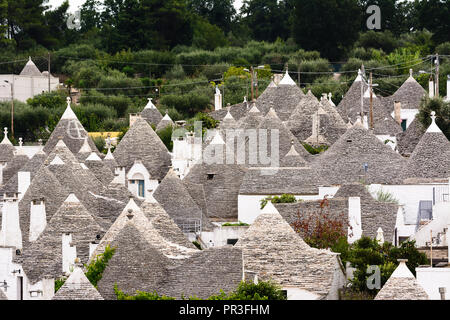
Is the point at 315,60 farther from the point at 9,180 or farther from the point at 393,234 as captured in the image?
the point at 393,234

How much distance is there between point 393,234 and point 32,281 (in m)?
11.9

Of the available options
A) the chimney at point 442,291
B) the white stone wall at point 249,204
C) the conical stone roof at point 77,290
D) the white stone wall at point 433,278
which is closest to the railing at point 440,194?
the white stone wall at point 249,204

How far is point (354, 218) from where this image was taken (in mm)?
46312

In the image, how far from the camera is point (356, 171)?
5647 cm

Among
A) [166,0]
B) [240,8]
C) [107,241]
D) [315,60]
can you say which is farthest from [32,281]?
[240,8]

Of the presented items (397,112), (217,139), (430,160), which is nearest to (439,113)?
(397,112)

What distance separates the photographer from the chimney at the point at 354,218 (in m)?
45.7

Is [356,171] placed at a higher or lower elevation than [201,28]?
lower

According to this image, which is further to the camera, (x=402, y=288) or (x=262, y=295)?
(x=262, y=295)

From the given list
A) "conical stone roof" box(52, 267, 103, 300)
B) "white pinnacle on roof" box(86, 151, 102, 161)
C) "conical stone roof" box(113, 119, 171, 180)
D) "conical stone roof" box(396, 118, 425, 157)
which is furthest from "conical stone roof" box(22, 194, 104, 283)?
"conical stone roof" box(396, 118, 425, 157)

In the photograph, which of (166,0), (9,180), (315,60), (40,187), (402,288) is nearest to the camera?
(402,288)

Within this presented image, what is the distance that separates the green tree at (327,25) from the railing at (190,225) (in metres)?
49.4

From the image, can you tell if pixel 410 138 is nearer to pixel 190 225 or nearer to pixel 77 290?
pixel 190 225

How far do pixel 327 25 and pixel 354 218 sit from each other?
191 feet
